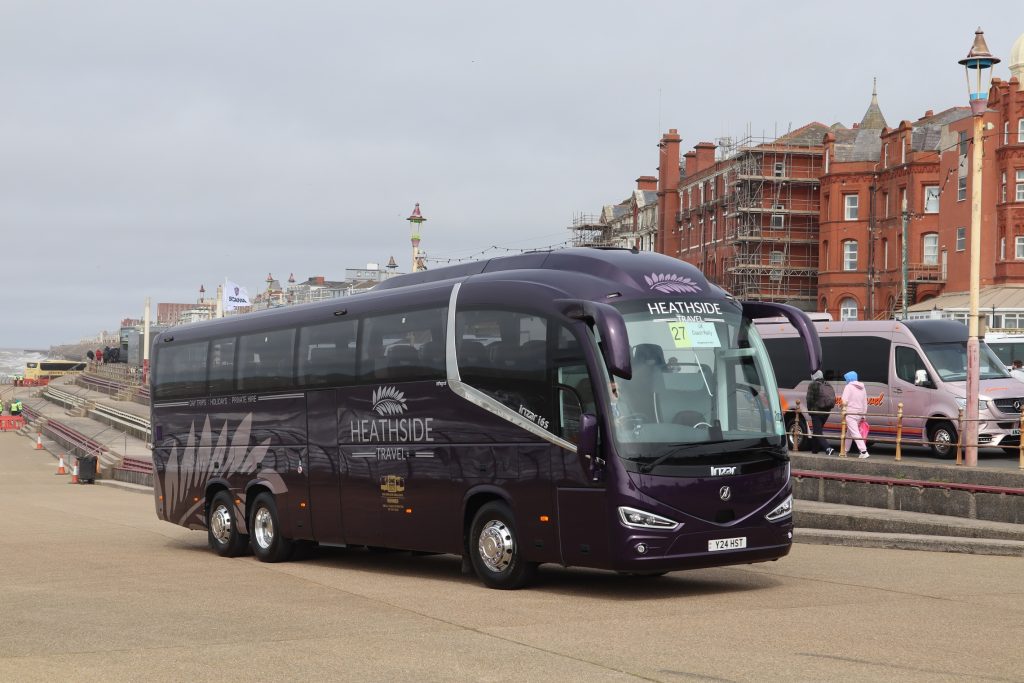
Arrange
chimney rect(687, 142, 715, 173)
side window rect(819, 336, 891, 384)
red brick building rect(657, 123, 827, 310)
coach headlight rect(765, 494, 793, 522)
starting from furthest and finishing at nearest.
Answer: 1. chimney rect(687, 142, 715, 173)
2. red brick building rect(657, 123, 827, 310)
3. side window rect(819, 336, 891, 384)
4. coach headlight rect(765, 494, 793, 522)

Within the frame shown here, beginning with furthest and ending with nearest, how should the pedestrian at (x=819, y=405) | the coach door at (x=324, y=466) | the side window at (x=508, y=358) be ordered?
1. the pedestrian at (x=819, y=405)
2. the coach door at (x=324, y=466)
3. the side window at (x=508, y=358)

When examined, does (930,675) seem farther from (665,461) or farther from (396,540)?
(396,540)

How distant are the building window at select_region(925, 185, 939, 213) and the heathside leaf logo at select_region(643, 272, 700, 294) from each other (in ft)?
201

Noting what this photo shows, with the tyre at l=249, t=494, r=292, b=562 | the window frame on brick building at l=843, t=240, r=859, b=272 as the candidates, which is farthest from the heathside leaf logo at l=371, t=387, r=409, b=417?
the window frame on brick building at l=843, t=240, r=859, b=272

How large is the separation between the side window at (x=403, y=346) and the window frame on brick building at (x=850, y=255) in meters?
64.5

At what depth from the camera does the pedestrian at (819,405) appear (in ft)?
87.6

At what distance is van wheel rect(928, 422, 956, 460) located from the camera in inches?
1045

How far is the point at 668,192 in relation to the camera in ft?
314

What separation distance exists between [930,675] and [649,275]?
575 cm

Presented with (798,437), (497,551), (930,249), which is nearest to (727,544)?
(497,551)

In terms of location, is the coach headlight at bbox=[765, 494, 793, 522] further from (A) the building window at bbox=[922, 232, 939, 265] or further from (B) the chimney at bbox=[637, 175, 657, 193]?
(B) the chimney at bbox=[637, 175, 657, 193]

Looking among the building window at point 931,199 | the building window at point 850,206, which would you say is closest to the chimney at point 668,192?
the building window at point 850,206

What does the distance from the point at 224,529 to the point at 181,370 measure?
2.80m

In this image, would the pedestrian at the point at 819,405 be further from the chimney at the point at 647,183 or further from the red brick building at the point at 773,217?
the chimney at the point at 647,183
